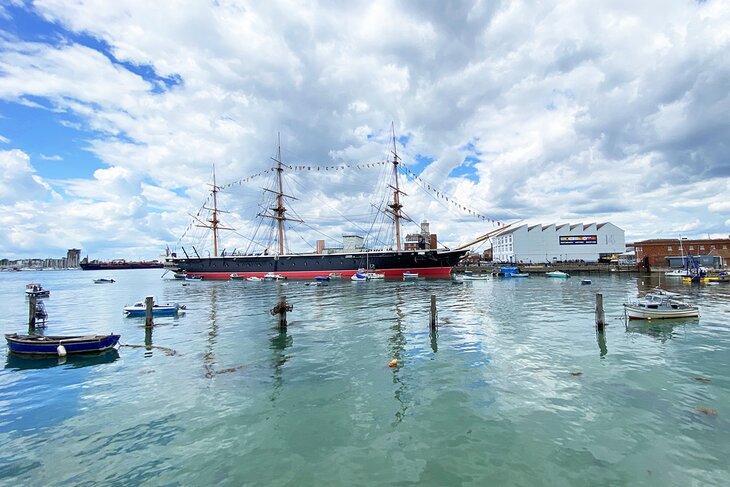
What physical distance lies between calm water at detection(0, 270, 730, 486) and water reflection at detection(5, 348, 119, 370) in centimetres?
21

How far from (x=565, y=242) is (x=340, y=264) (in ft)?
261

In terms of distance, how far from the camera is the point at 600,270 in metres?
97.6

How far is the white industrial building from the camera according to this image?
116 m

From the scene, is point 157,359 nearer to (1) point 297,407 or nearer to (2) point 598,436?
(1) point 297,407

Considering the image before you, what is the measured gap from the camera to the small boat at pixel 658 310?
26.3 m

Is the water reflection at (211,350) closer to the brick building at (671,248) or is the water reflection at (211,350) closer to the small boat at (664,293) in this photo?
the small boat at (664,293)

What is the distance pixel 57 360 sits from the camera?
62.5ft

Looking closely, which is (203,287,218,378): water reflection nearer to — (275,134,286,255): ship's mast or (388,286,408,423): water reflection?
(388,286,408,423): water reflection

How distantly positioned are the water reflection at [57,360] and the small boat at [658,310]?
34.2 m

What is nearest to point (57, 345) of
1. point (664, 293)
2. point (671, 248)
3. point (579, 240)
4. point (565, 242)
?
point (664, 293)

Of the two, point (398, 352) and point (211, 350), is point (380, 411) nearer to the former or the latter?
point (398, 352)

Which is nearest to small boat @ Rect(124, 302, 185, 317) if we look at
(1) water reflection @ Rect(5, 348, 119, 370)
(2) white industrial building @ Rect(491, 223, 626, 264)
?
(1) water reflection @ Rect(5, 348, 119, 370)

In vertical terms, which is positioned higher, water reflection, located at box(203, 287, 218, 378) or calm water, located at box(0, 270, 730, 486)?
water reflection, located at box(203, 287, 218, 378)

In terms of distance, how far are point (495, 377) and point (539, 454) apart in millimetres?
5825
